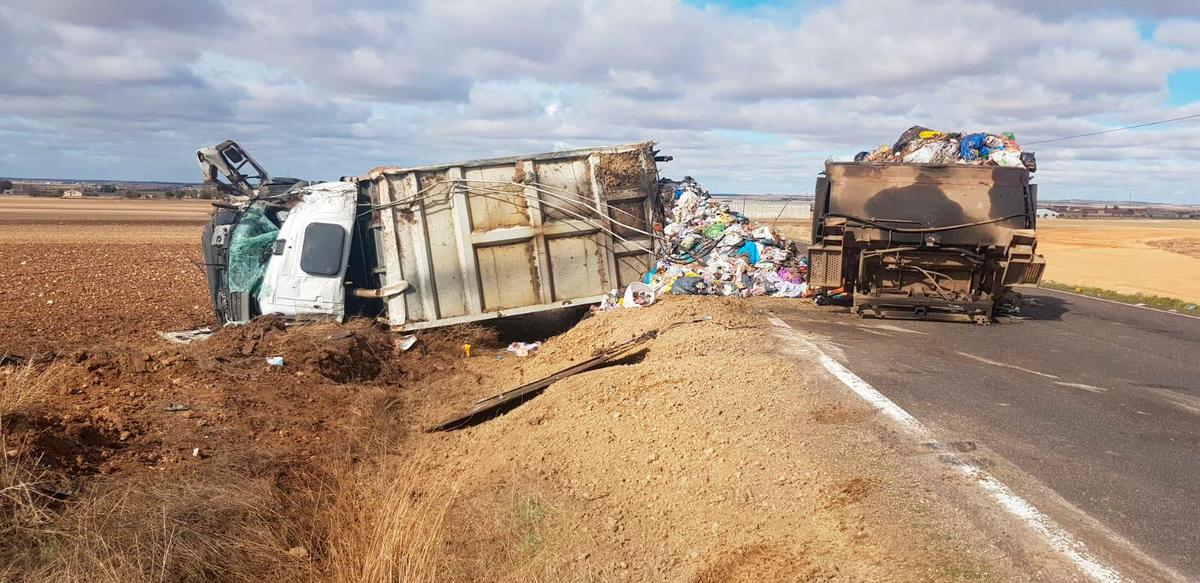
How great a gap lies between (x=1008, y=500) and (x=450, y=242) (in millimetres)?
7992

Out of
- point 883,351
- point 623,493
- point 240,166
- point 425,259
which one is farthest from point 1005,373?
point 240,166

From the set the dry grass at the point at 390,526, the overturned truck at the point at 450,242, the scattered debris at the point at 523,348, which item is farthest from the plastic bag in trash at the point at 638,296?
the dry grass at the point at 390,526

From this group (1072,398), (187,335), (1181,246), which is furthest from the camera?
(1181,246)

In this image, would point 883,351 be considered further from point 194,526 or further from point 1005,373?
point 194,526

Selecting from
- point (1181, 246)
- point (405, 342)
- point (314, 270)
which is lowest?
point (1181, 246)

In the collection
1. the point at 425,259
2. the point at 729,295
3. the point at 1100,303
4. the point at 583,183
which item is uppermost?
the point at 583,183

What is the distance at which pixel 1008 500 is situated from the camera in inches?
160

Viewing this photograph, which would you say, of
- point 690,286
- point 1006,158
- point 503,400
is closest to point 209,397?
point 503,400

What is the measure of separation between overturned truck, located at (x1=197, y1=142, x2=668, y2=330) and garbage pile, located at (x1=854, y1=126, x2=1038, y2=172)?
394cm

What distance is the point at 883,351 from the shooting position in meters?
7.61

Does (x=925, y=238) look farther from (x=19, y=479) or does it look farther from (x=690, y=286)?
(x=19, y=479)

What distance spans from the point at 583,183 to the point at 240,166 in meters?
5.19

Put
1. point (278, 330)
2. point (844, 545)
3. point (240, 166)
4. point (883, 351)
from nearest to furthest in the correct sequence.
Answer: point (844, 545) < point (883, 351) < point (278, 330) < point (240, 166)

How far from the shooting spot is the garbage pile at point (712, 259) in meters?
10.9
